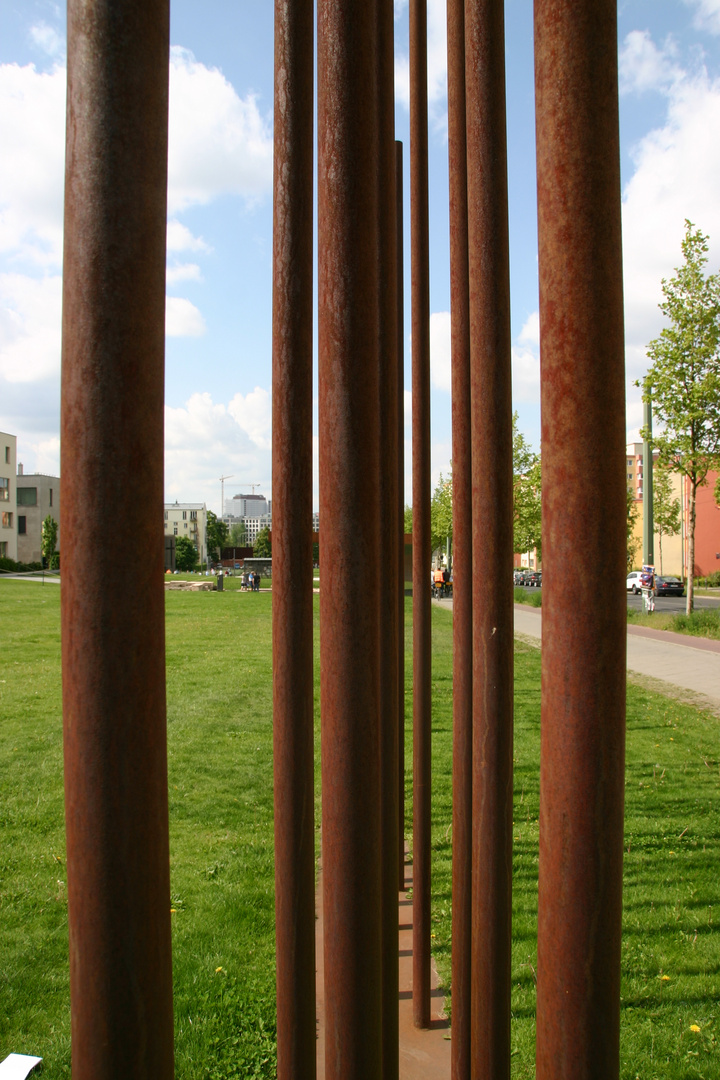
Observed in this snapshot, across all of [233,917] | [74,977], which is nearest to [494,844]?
[74,977]

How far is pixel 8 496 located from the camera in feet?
231

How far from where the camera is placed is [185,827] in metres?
6.37

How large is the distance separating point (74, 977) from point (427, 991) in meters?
2.78

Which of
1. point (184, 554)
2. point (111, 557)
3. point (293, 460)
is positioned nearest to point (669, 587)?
point (293, 460)

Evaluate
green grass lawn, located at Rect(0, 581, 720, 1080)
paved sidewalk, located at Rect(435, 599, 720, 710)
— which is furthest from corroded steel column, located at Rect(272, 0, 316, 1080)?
paved sidewalk, located at Rect(435, 599, 720, 710)

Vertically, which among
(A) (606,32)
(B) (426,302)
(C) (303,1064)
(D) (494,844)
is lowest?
(C) (303,1064)

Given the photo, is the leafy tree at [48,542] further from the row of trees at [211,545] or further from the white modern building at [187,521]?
the white modern building at [187,521]

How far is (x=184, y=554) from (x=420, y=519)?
103 meters

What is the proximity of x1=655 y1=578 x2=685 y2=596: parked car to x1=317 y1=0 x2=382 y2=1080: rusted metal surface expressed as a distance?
46.2m

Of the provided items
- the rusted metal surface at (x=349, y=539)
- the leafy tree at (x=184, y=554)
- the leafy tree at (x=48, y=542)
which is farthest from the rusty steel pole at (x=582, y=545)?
the leafy tree at (x=184, y=554)

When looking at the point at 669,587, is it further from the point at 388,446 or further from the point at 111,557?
the point at 111,557

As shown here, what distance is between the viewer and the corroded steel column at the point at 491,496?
198cm

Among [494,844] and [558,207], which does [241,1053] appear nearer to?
[494,844]

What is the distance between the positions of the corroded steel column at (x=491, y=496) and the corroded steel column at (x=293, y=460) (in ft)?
1.61
